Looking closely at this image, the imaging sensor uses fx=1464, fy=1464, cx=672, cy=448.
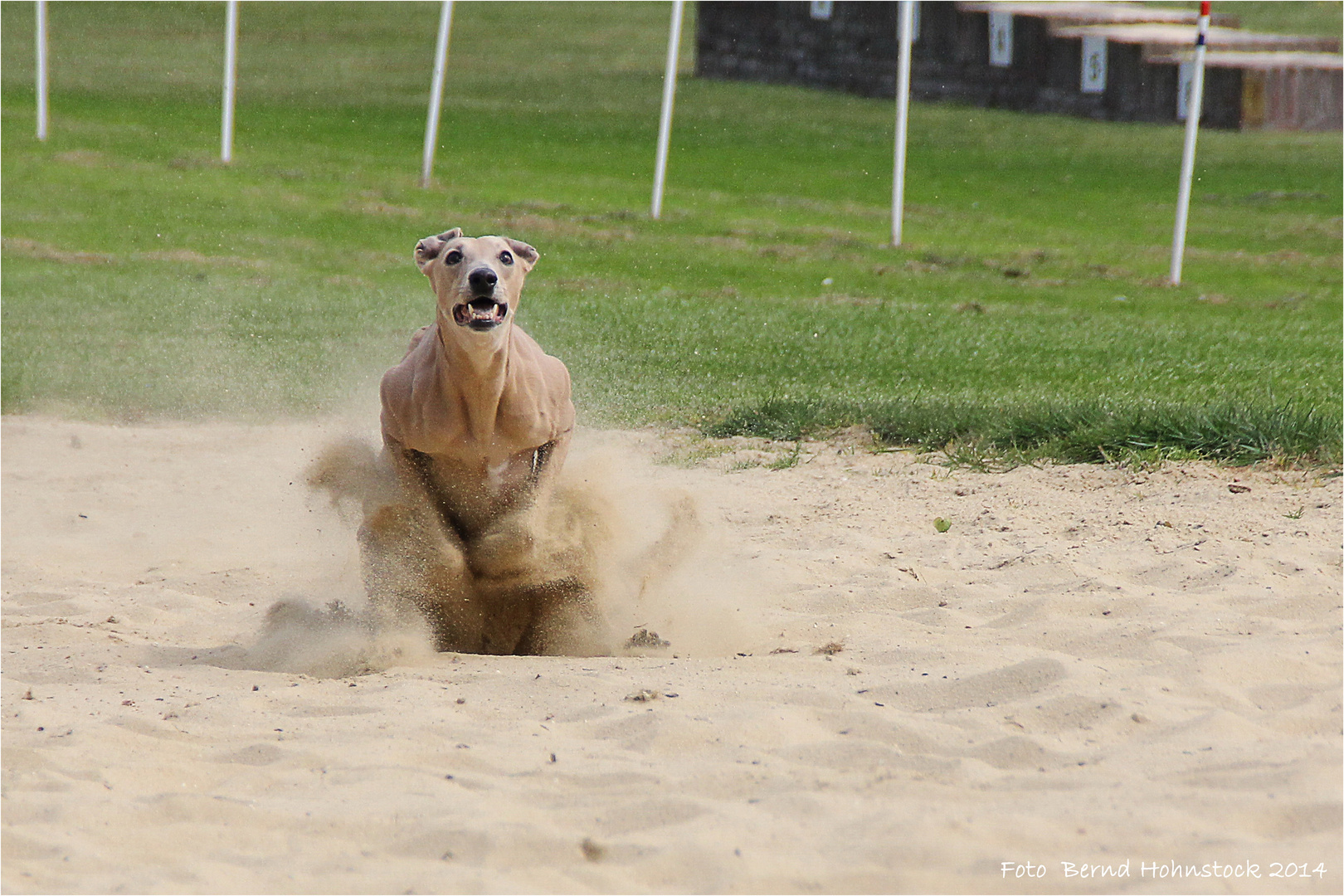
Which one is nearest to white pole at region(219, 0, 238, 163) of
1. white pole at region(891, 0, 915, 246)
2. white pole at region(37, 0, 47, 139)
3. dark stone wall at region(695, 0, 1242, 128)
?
white pole at region(37, 0, 47, 139)

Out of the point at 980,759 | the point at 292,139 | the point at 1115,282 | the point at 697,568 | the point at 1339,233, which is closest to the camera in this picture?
the point at 980,759

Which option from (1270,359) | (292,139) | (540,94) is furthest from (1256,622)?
(540,94)

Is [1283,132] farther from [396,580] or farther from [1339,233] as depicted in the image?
[396,580]

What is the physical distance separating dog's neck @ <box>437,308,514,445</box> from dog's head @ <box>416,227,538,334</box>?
1.6 inches

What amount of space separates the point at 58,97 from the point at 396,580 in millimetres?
22273

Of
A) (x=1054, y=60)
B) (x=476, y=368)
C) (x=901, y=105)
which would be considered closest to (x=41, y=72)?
(x=901, y=105)

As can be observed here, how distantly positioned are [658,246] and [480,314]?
10946 millimetres

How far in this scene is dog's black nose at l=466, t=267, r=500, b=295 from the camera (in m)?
4.72

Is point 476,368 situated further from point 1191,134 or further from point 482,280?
point 1191,134

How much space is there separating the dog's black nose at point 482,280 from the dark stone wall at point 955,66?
22100 millimetres

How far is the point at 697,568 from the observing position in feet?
20.5

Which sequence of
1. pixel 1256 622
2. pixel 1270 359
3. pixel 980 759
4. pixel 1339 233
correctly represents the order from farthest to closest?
1. pixel 1339 233
2. pixel 1270 359
3. pixel 1256 622
4. pixel 980 759

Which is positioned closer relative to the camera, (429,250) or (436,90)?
(429,250)

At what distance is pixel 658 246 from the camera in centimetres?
1554
